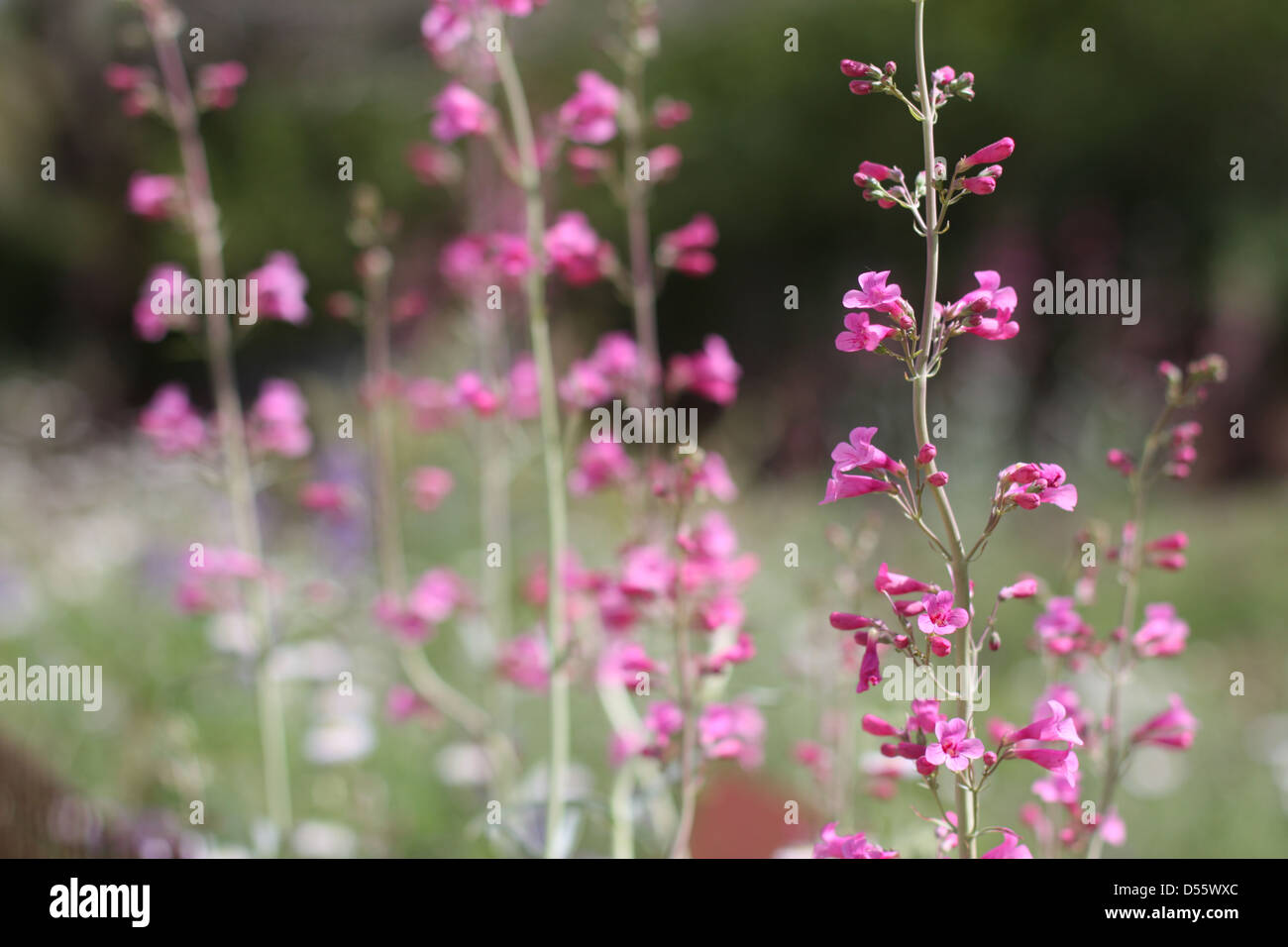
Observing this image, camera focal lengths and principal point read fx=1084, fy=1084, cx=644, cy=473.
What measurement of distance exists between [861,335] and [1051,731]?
1.54ft

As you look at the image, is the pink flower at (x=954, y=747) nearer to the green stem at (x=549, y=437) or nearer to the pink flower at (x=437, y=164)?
the green stem at (x=549, y=437)

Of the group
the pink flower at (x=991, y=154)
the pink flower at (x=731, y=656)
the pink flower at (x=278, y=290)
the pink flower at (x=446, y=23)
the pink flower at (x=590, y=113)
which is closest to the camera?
the pink flower at (x=991, y=154)

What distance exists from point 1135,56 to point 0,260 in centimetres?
1212

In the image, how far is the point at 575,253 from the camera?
6.19ft

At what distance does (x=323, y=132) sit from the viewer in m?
11.9

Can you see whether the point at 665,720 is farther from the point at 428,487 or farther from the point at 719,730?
the point at 428,487

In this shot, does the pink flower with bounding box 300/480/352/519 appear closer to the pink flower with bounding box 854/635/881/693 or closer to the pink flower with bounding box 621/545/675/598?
the pink flower with bounding box 621/545/675/598

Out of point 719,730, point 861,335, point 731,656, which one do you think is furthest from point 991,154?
point 719,730

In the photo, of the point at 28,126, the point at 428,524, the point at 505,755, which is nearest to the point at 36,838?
the point at 505,755

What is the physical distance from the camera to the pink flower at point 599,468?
2020mm

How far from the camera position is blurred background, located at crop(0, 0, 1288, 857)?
3221mm

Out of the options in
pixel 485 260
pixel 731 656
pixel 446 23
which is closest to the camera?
pixel 731 656

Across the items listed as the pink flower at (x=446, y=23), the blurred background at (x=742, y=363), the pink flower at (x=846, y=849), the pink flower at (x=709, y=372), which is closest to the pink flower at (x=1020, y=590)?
the pink flower at (x=846, y=849)

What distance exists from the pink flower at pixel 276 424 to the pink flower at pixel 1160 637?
1.66m
